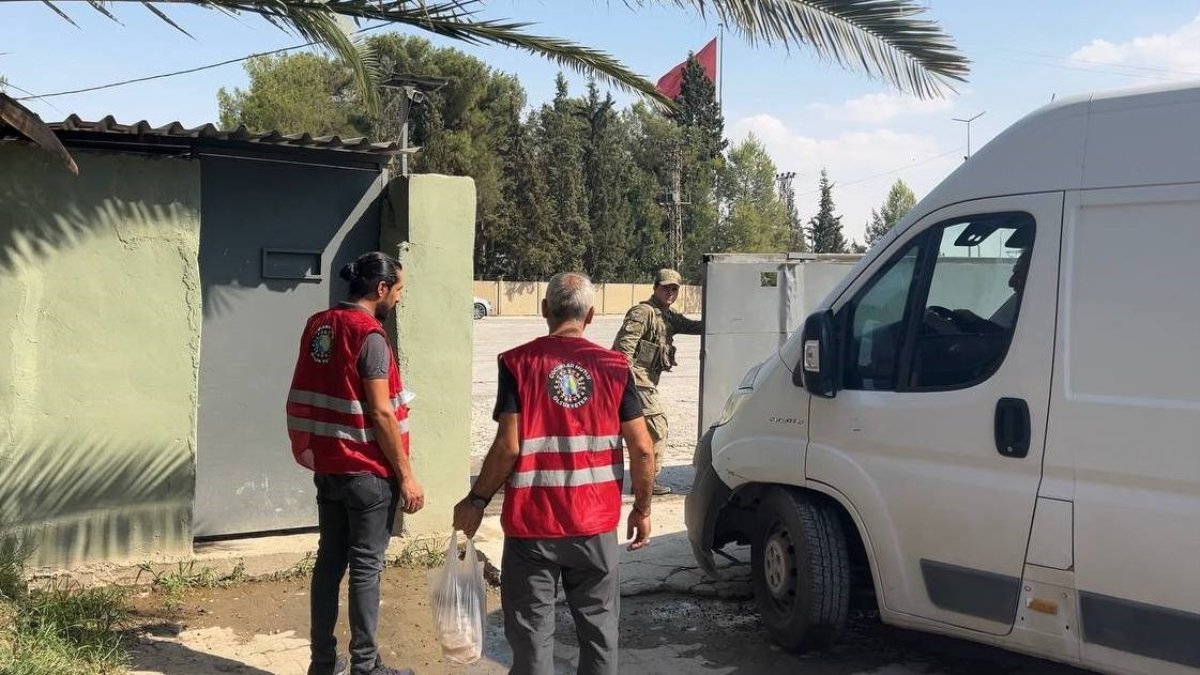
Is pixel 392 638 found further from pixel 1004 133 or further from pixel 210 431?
pixel 1004 133

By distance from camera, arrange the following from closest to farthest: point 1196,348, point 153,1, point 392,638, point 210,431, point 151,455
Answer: point 1196,348 < point 153,1 < point 392,638 < point 151,455 < point 210,431

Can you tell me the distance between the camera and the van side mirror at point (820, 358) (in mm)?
4355

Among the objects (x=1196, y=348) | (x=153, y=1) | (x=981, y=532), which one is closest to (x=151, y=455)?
(x=153, y=1)

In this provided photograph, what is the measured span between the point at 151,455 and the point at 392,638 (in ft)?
5.40

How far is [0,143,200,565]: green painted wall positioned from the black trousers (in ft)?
5.75

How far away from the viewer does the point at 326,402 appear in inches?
160

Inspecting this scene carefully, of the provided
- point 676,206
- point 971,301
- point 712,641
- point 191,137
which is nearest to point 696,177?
point 676,206

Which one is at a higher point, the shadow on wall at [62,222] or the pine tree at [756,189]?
the pine tree at [756,189]

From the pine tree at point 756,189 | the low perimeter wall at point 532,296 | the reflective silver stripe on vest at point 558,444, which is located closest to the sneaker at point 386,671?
the reflective silver stripe on vest at point 558,444

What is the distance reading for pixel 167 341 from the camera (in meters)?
5.46

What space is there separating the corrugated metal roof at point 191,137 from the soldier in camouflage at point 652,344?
7.94 feet

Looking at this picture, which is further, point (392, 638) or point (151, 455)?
point (151, 455)

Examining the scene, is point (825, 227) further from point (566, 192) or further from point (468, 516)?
point (468, 516)

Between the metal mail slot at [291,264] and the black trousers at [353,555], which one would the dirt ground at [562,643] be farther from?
the metal mail slot at [291,264]
